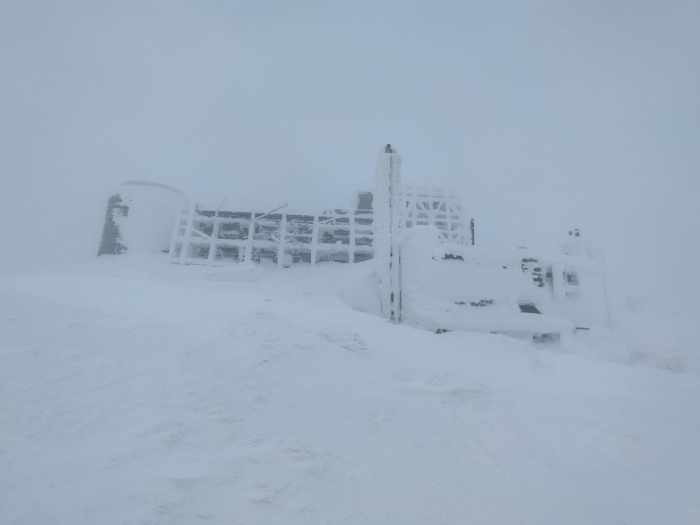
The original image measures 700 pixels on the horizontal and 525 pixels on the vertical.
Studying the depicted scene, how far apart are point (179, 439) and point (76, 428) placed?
1.18m

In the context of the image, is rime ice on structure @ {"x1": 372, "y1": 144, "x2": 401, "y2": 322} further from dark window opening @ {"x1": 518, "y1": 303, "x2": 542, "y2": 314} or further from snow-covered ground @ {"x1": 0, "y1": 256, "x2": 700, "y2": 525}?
snow-covered ground @ {"x1": 0, "y1": 256, "x2": 700, "y2": 525}

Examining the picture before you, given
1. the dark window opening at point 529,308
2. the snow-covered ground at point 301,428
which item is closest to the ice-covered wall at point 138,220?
the snow-covered ground at point 301,428

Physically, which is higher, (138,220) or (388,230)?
(138,220)

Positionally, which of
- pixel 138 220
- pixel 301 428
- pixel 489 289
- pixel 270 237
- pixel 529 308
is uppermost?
pixel 138 220

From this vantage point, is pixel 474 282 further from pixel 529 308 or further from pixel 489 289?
pixel 529 308

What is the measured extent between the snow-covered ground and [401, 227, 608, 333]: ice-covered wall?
15.8 ft

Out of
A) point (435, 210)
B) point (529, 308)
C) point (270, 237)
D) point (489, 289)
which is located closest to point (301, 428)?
point (489, 289)

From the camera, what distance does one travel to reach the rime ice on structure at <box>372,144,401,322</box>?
14.9 metres

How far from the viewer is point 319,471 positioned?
3.96 meters

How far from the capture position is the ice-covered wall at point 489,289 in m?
13.8

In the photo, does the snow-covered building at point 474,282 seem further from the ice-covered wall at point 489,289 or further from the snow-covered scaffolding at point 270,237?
the snow-covered scaffolding at point 270,237

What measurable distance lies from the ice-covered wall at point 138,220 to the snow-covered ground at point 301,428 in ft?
70.3

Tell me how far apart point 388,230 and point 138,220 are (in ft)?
76.9

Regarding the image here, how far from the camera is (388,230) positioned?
50.7ft
